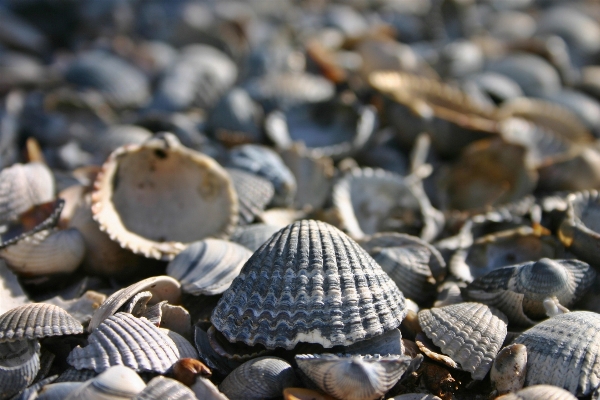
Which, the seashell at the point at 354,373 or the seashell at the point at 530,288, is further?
the seashell at the point at 530,288

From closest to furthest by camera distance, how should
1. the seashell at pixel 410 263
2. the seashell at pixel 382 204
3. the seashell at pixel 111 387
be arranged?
the seashell at pixel 111 387, the seashell at pixel 410 263, the seashell at pixel 382 204

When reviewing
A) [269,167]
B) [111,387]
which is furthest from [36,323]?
[269,167]

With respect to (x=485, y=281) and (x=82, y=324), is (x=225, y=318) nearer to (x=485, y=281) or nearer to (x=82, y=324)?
(x=82, y=324)

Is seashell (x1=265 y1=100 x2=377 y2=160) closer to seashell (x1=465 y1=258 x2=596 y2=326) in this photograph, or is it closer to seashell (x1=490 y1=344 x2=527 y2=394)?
seashell (x1=465 y1=258 x2=596 y2=326)

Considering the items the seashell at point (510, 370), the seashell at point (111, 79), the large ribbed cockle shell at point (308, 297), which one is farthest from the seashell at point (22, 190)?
the seashell at point (510, 370)

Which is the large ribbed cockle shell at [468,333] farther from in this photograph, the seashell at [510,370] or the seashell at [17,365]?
the seashell at [17,365]

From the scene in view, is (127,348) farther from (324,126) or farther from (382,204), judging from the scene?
(324,126)
